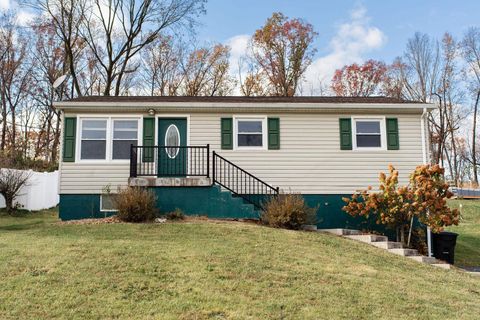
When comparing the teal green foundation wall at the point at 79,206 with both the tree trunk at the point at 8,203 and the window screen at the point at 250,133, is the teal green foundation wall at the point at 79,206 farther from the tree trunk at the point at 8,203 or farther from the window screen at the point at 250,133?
the tree trunk at the point at 8,203

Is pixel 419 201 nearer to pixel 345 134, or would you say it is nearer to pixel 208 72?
pixel 345 134

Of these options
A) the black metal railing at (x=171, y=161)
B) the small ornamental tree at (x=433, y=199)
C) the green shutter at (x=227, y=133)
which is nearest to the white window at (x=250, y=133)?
the green shutter at (x=227, y=133)

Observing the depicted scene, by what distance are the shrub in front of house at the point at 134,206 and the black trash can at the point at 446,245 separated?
687 centimetres

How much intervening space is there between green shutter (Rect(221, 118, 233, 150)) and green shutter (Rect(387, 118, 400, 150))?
4.32m

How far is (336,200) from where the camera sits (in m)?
10.4

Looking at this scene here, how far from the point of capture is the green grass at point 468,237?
1005 centimetres

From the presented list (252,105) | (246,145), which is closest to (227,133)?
(246,145)

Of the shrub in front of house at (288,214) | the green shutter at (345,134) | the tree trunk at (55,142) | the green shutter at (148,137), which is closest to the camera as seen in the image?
the shrub in front of house at (288,214)

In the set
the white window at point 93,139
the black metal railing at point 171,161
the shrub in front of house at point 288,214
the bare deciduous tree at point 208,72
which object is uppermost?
the bare deciduous tree at point 208,72

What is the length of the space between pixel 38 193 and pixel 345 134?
1265 centimetres

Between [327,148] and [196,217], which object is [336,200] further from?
[196,217]

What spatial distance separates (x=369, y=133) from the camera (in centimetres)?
1062

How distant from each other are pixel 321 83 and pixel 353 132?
58.6 feet

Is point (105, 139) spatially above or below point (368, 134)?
below
